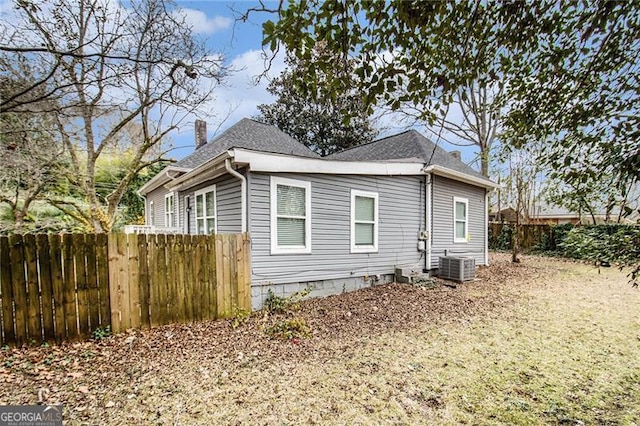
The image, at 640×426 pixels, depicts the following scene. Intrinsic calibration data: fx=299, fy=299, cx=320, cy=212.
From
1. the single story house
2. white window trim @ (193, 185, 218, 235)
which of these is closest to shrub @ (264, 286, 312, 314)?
the single story house

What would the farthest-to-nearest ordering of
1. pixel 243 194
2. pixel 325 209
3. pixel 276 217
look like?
pixel 325 209, pixel 276 217, pixel 243 194

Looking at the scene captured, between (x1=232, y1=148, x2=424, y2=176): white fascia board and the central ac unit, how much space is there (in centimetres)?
278

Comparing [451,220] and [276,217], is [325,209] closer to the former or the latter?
[276,217]

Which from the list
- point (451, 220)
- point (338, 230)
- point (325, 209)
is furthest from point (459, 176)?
point (325, 209)

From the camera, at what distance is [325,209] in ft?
22.1

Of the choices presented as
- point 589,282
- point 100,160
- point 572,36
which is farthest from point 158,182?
point 589,282

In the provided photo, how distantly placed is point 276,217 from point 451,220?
6.30 meters

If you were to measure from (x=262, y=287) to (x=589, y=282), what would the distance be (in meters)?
9.43

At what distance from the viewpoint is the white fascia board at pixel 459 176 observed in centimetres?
847

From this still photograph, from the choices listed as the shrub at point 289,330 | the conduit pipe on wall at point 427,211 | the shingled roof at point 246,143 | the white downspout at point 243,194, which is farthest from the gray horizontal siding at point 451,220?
the white downspout at point 243,194

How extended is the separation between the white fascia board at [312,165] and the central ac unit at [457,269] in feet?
9.13

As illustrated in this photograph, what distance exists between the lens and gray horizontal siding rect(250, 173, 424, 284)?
19.2 feet

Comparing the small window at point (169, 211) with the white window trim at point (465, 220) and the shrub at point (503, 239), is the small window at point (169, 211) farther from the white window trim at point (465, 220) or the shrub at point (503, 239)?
the shrub at point (503, 239)

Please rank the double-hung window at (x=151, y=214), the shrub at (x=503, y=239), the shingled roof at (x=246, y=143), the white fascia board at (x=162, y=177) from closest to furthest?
1. the white fascia board at (x=162, y=177)
2. the shingled roof at (x=246, y=143)
3. the double-hung window at (x=151, y=214)
4. the shrub at (x=503, y=239)
